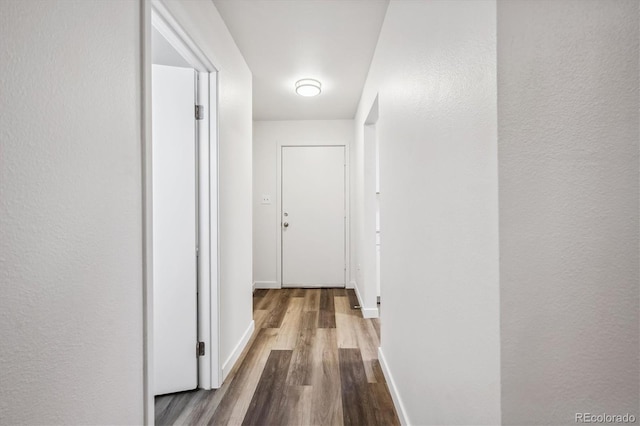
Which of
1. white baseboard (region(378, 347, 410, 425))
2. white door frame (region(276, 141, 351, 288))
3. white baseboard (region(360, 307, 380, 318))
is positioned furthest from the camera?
white door frame (region(276, 141, 351, 288))

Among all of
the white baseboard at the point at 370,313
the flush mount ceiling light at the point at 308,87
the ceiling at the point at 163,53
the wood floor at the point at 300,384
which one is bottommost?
the wood floor at the point at 300,384

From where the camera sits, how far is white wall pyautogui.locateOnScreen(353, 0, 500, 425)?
0.81 meters

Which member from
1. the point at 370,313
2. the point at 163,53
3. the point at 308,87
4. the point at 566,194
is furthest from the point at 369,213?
the point at 566,194

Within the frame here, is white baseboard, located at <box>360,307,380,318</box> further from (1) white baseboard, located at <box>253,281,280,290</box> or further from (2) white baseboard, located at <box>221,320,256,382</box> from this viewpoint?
(1) white baseboard, located at <box>253,281,280,290</box>

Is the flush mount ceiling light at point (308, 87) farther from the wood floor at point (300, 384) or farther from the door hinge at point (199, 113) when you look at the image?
the wood floor at point (300, 384)

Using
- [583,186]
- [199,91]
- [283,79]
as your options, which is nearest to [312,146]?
[283,79]

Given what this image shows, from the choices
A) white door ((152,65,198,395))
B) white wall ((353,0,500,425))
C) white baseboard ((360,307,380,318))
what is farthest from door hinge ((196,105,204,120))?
white baseboard ((360,307,380,318))

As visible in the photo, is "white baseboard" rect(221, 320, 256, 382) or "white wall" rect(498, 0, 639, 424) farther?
"white baseboard" rect(221, 320, 256, 382)

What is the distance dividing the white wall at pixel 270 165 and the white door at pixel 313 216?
0.14 meters

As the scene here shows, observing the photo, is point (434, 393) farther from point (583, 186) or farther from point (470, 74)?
point (470, 74)

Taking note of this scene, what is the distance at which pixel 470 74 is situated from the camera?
89 centimetres

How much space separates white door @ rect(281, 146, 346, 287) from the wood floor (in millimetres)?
1333

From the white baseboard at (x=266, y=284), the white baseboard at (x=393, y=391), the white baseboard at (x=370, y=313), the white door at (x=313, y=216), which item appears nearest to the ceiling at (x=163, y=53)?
the white baseboard at (x=393, y=391)

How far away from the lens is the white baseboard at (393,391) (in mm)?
1613
